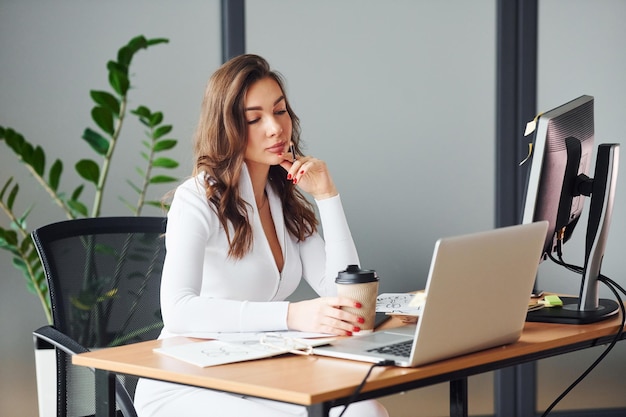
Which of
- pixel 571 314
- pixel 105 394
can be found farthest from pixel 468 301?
pixel 105 394

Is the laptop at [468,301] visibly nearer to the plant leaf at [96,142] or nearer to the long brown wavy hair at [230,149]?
the long brown wavy hair at [230,149]

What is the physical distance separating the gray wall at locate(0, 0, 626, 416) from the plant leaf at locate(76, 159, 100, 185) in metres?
0.34

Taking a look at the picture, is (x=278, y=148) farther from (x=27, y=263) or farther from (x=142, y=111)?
(x=27, y=263)

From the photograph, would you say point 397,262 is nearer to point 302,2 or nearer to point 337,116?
point 337,116

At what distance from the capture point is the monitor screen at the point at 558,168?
1906 millimetres

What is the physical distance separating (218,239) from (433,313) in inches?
30.6

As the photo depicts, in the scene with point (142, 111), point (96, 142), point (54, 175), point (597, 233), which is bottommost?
point (597, 233)

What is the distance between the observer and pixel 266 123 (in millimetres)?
2195

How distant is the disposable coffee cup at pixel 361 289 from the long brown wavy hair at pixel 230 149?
1.37 feet

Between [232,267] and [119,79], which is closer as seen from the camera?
[232,267]

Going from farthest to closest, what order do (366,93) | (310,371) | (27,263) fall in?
(366,93) → (27,263) → (310,371)

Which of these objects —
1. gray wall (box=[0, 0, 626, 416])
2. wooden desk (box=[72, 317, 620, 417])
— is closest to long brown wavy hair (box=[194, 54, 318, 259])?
wooden desk (box=[72, 317, 620, 417])

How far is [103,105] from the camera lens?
319cm

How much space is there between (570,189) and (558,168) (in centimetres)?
9
